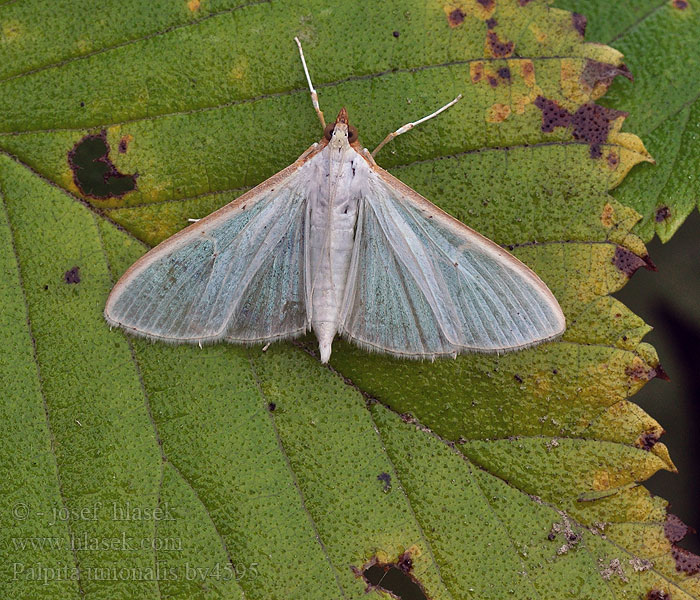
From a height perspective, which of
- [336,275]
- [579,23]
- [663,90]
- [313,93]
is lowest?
[336,275]

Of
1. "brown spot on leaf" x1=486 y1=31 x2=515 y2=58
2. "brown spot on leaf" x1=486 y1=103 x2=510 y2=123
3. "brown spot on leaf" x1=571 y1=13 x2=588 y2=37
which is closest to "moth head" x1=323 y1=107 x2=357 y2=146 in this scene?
"brown spot on leaf" x1=486 y1=103 x2=510 y2=123

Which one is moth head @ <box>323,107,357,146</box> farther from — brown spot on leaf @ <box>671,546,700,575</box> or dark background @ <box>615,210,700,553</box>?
brown spot on leaf @ <box>671,546,700,575</box>

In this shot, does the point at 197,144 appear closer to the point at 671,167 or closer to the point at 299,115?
the point at 299,115

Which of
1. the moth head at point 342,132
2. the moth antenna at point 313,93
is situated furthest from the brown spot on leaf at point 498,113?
the moth antenna at point 313,93

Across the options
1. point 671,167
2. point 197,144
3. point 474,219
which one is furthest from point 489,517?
point 197,144

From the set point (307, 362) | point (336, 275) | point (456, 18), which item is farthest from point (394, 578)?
point (456, 18)

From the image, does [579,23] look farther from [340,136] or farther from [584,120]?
[340,136]
